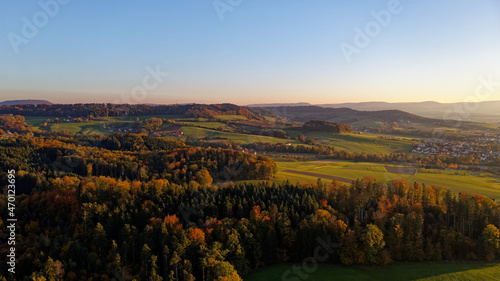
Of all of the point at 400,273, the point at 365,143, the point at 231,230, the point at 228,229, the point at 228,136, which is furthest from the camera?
the point at 228,136

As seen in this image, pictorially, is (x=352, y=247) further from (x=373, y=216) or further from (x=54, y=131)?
(x=54, y=131)

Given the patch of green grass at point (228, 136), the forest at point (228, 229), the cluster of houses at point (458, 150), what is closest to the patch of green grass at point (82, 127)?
the patch of green grass at point (228, 136)

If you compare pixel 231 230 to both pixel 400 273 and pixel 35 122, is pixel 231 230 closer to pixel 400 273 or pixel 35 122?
pixel 400 273

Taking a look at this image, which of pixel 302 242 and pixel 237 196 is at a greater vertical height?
pixel 237 196

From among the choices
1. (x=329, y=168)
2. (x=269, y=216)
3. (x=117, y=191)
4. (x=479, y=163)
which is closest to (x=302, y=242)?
(x=269, y=216)

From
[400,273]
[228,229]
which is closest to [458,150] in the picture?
[400,273]
